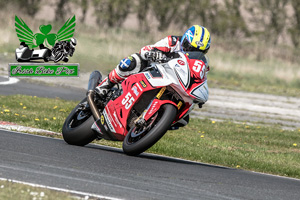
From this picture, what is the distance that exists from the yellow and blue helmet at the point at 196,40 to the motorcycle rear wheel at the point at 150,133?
3.37 ft

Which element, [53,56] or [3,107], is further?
[53,56]

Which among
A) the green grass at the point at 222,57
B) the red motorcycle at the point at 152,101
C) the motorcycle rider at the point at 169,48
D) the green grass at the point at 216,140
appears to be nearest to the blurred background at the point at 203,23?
the green grass at the point at 222,57

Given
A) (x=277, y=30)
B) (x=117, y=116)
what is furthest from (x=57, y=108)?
(x=277, y=30)

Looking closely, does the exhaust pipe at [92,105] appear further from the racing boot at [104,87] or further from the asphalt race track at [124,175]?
the asphalt race track at [124,175]

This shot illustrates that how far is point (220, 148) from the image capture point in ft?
39.6

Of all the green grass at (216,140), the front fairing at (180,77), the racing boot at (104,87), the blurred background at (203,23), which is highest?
the front fairing at (180,77)

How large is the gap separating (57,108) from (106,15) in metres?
29.7

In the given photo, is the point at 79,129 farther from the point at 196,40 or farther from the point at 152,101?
the point at 196,40

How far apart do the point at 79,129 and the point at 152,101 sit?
4.76 ft

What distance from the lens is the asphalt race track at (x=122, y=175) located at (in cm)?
643

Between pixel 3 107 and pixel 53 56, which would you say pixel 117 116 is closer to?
pixel 3 107

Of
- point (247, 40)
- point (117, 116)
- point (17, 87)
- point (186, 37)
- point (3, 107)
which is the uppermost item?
point (186, 37)

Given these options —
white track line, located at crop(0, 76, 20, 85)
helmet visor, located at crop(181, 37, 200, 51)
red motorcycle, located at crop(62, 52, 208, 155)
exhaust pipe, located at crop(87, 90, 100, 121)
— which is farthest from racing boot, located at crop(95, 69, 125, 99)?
white track line, located at crop(0, 76, 20, 85)

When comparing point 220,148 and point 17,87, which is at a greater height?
point 220,148
